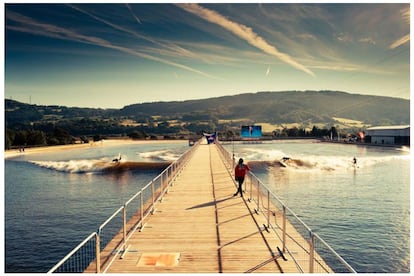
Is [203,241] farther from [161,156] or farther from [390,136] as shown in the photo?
[390,136]

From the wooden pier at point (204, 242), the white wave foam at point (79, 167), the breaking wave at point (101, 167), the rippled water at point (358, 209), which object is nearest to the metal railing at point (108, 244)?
the wooden pier at point (204, 242)

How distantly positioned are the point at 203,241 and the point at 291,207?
14.5 meters

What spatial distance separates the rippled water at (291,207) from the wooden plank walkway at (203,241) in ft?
15.2

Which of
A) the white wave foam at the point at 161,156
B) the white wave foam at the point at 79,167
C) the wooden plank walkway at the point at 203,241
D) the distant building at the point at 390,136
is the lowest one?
the white wave foam at the point at 79,167

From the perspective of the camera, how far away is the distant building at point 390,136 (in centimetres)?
8146

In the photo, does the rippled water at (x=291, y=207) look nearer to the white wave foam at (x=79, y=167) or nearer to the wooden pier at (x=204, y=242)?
the white wave foam at (x=79, y=167)

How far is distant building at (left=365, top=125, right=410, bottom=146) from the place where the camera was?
81463 millimetres

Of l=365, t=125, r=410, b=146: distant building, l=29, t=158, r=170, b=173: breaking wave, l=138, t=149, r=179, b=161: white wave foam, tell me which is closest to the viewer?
l=29, t=158, r=170, b=173: breaking wave

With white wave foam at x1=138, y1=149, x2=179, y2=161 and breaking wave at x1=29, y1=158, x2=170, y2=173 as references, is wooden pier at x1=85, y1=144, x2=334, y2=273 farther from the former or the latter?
white wave foam at x1=138, y1=149, x2=179, y2=161

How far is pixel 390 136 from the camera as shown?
86.9m

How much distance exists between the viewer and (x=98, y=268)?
24.0 ft

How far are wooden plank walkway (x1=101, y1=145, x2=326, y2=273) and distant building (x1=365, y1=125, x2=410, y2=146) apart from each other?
75.7m

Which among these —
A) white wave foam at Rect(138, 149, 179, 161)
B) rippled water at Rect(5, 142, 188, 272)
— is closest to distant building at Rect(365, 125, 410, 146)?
white wave foam at Rect(138, 149, 179, 161)

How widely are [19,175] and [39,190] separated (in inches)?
432
